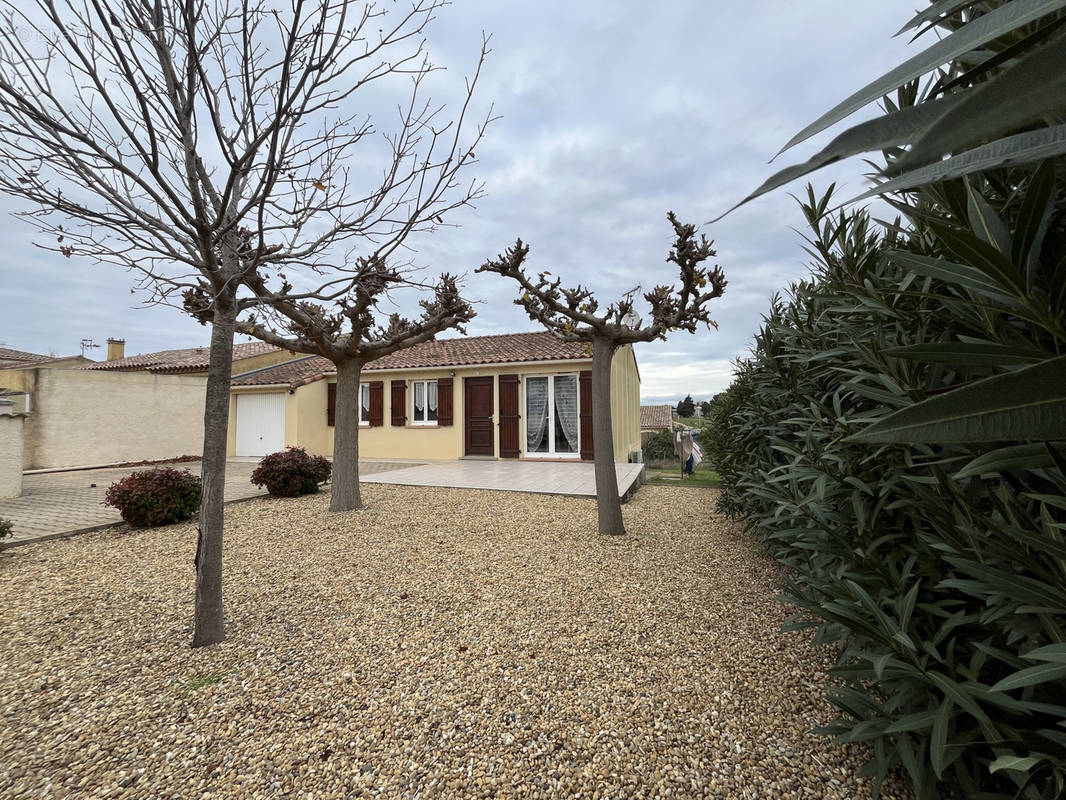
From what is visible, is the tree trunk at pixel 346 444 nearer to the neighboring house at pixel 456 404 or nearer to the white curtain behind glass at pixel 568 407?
the neighboring house at pixel 456 404

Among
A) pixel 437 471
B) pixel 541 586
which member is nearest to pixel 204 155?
pixel 541 586

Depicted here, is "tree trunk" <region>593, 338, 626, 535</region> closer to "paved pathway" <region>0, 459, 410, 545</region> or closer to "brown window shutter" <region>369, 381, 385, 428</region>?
"paved pathway" <region>0, 459, 410, 545</region>

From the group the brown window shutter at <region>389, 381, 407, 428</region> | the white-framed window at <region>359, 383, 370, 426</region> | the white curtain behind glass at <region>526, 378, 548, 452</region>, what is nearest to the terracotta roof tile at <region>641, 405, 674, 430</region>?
the white curtain behind glass at <region>526, 378, 548, 452</region>

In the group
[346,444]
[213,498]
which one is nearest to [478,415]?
[346,444]

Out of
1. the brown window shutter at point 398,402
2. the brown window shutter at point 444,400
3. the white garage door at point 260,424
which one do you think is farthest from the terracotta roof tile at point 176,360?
the brown window shutter at point 444,400

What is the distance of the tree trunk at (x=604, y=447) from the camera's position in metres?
4.78

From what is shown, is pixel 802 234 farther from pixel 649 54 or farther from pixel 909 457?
pixel 649 54

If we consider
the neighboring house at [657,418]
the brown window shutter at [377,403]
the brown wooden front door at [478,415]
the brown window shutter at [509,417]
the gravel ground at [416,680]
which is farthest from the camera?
the neighboring house at [657,418]

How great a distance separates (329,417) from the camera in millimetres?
13352

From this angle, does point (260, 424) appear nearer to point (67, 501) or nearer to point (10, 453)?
point (10, 453)

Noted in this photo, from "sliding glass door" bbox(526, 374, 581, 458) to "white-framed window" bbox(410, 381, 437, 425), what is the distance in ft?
9.04

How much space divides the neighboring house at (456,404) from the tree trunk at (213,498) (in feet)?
26.6

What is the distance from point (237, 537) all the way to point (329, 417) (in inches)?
362

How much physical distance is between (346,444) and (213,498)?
3.21 meters
